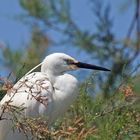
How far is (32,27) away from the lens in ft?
10.9

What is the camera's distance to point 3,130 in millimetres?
2070

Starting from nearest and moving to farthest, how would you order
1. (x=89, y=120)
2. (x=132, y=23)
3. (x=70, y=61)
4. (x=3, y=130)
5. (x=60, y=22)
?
(x=89, y=120), (x=3, y=130), (x=70, y=61), (x=132, y=23), (x=60, y=22)

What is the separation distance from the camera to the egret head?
2205 millimetres

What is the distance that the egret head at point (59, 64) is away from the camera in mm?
2205

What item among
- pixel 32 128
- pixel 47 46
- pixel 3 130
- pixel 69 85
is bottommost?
pixel 32 128

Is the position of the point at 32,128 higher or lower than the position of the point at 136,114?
lower

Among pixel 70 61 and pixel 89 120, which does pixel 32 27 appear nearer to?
pixel 70 61

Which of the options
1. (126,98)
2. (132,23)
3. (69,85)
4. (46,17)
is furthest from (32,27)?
(126,98)

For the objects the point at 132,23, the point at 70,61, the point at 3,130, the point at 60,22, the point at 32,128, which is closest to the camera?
the point at 32,128

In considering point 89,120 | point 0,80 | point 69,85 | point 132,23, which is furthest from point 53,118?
point 132,23

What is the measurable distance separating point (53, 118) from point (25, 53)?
3.45 feet

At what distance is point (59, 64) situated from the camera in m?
2.22

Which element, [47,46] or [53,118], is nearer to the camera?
[53,118]

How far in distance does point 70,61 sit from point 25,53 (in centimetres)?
99
